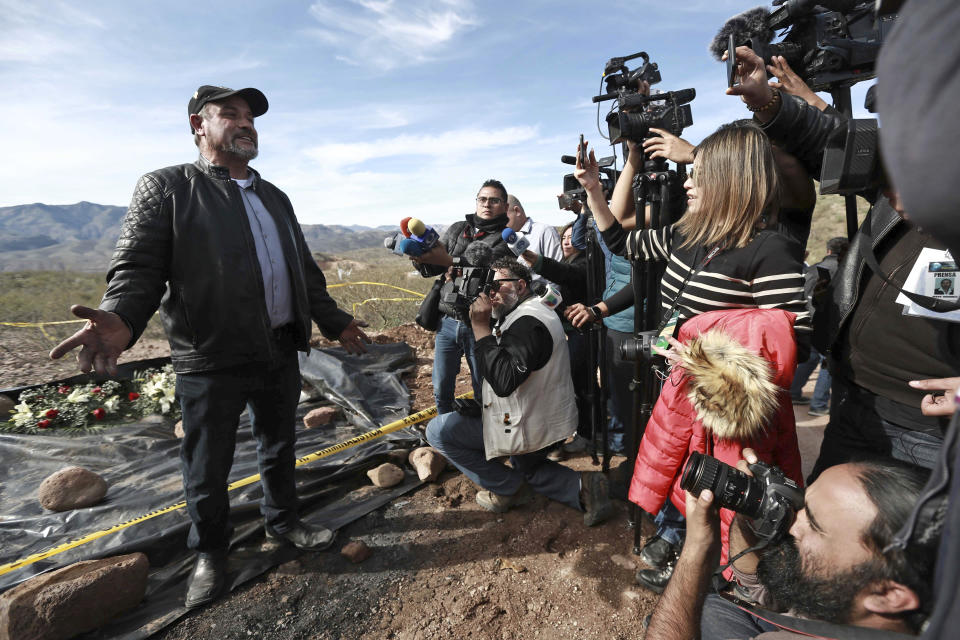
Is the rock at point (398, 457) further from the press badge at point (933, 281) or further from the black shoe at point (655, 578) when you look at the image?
the press badge at point (933, 281)

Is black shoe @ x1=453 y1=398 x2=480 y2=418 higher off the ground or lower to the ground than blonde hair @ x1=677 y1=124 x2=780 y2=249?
lower

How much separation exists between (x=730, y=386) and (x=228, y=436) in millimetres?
2421

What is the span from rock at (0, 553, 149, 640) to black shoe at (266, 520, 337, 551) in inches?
27.3

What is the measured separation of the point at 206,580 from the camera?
2572 millimetres

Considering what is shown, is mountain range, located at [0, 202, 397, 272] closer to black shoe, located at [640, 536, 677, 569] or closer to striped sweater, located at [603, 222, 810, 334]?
black shoe, located at [640, 536, 677, 569]

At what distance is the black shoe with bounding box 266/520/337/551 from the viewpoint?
9.56 feet

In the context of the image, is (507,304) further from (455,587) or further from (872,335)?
(872,335)

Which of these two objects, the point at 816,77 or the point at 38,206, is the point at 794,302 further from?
the point at 38,206

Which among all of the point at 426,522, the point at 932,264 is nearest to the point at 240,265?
the point at 426,522

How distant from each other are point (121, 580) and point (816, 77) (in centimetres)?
415

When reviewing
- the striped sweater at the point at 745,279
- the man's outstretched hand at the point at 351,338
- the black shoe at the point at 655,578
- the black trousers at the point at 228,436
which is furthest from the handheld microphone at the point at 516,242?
the black shoe at the point at 655,578

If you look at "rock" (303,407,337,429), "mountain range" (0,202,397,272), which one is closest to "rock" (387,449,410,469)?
"rock" (303,407,337,429)

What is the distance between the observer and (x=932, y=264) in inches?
58.1

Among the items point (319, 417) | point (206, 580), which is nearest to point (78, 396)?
point (319, 417)
